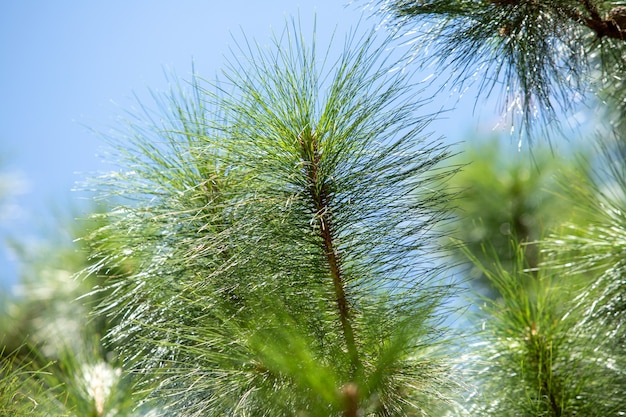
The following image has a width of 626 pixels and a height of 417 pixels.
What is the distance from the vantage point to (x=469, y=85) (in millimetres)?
1014

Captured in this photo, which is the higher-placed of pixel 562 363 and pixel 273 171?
pixel 273 171

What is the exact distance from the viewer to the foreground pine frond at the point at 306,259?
747 millimetres

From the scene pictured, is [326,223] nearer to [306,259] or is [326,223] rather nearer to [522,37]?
[306,259]

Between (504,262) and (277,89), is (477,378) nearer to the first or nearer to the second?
(277,89)

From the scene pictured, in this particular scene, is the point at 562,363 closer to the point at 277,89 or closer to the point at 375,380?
the point at 375,380

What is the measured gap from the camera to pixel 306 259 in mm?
775

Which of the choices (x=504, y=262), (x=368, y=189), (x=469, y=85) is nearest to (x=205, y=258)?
(x=368, y=189)

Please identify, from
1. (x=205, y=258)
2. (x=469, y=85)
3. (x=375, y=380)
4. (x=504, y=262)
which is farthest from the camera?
(x=504, y=262)

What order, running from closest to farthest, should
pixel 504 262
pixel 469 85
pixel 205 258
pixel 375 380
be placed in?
pixel 375 380 < pixel 205 258 < pixel 469 85 < pixel 504 262

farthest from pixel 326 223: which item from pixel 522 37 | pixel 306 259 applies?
pixel 522 37

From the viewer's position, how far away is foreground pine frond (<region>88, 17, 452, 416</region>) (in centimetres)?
75

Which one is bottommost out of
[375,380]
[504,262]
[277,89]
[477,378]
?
[504,262]

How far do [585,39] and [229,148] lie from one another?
56cm

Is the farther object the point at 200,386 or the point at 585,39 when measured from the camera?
the point at 585,39
